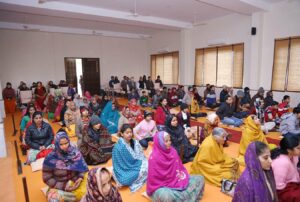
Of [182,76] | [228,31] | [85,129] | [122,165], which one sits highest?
[228,31]

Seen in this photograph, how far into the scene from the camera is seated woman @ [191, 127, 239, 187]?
2662 millimetres

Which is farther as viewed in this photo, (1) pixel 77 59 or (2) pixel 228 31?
(1) pixel 77 59

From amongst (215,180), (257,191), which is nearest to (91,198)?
(257,191)

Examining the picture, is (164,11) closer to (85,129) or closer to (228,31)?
(228,31)

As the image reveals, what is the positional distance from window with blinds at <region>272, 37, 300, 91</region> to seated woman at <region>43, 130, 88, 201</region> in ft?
22.3

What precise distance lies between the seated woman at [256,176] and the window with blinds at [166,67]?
952 cm

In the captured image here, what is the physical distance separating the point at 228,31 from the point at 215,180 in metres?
7.06

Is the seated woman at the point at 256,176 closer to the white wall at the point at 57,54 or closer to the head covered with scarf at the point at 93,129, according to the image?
the head covered with scarf at the point at 93,129

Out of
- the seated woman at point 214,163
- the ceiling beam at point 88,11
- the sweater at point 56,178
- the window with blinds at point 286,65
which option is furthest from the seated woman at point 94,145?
the window with blinds at point 286,65

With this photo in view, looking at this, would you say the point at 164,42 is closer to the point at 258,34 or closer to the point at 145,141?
the point at 258,34

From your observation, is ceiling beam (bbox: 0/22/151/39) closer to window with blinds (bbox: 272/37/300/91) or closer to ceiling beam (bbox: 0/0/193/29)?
ceiling beam (bbox: 0/0/193/29)

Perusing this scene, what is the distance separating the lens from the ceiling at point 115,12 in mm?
6062

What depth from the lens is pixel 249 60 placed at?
7.89 metres

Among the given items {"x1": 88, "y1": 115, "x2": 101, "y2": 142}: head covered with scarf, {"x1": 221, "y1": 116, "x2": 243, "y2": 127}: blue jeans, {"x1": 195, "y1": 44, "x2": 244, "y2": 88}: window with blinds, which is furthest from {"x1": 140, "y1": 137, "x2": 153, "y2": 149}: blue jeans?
{"x1": 195, "y1": 44, "x2": 244, "y2": 88}: window with blinds
